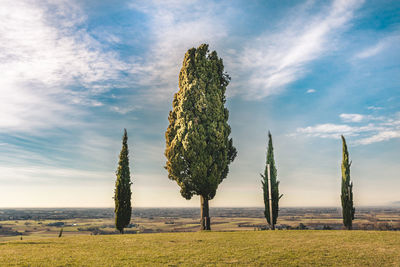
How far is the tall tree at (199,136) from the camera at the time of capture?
76.9 feet

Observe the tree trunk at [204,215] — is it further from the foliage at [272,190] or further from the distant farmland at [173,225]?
the foliage at [272,190]

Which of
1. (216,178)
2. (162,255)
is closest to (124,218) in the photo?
(216,178)

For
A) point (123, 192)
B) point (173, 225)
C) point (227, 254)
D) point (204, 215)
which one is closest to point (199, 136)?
point (204, 215)

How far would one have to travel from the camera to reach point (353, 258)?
432 inches

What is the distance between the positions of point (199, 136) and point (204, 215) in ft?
20.6

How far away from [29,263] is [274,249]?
9.15 m

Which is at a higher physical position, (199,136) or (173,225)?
(199,136)

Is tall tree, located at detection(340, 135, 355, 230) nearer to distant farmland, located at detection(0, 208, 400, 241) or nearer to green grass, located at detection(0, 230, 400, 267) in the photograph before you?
distant farmland, located at detection(0, 208, 400, 241)

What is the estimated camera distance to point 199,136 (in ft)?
77.4

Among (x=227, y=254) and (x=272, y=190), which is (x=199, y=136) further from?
(x=227, y=254)

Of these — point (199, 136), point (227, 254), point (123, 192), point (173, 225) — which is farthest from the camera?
point (173, 225)

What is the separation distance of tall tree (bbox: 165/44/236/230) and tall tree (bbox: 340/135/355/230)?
9.38 metres

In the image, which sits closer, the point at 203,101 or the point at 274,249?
the point at 274,249

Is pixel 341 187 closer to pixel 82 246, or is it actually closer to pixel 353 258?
pixel 353 258
